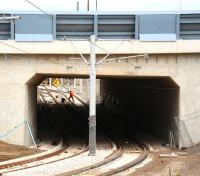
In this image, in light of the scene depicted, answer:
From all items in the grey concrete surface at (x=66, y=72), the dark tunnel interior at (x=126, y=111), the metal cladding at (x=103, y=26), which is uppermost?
the metal cladding at (x=103, y=26)

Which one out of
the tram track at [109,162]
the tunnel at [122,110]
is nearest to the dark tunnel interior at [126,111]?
the tunnel at [122,110]

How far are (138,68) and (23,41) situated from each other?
6.02 metres

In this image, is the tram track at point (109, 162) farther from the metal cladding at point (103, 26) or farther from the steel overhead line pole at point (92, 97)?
the metal cladding at point (103, 26)

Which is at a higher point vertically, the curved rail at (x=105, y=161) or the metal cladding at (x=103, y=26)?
the metal cladding at (x=103, y=26)

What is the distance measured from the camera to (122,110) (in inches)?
1928

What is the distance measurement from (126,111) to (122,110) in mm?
2017

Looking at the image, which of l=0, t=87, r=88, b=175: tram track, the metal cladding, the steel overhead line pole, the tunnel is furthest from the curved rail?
the metal cladding

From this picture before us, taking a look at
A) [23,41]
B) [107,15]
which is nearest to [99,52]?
[107,15]

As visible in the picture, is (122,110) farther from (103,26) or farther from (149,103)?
(103,26)

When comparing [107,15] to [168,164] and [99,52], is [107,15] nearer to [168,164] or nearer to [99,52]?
[99,52]

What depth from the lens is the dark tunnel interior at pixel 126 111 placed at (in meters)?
31.2

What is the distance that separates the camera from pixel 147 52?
90.0 feet

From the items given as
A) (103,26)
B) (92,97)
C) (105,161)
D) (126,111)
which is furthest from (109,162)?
(126,111)

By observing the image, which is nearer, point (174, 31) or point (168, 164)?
point (168, 164)
